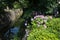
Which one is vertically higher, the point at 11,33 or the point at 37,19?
the point at 37,19

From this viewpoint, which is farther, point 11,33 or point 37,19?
point 11,33

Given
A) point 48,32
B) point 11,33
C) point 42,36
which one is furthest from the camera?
point 11,33

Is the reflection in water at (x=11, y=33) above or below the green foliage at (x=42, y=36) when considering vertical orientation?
below

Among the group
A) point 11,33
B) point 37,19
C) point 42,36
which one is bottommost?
point 11,33

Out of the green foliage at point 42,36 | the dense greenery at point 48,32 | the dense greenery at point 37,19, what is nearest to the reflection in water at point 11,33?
the dense greenery at point 37,19

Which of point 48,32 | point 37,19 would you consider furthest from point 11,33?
point 48,32

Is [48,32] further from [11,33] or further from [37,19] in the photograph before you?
[11,33]

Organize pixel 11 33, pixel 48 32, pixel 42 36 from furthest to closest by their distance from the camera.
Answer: pixel 11 33
pixel 48 32
pixel 42 36

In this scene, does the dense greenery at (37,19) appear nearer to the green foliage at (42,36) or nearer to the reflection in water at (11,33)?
the green foliage at (42,36)

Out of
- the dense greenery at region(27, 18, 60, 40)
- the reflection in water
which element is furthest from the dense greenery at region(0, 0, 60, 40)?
the reflection in water

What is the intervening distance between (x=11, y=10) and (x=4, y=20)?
72 centimetres

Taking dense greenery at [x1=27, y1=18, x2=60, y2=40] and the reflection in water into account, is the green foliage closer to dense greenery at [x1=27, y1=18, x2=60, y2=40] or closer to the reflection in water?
dense greenery at [x1=27, y1=18, x2=60, y2=40]

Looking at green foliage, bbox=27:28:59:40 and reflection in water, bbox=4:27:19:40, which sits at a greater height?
green foliage, bbox=27:28:59:40

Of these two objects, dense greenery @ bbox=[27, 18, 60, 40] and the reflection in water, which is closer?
dense greenery @ bbox=[27, 18, 60, 40]
